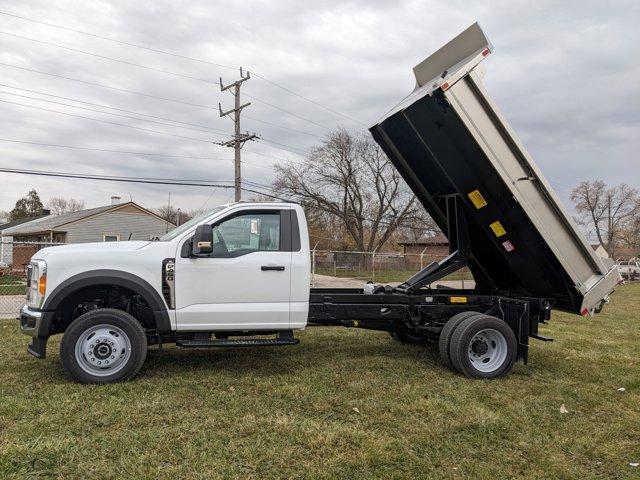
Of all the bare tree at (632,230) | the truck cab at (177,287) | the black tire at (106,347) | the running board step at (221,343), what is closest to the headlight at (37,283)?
the truck cab at (177,287)

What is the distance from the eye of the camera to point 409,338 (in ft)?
26.7

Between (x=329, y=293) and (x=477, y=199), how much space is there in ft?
7.43

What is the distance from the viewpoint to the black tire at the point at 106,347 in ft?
17.9

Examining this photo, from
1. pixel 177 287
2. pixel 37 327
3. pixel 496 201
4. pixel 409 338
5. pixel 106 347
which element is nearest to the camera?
pixel 37 327

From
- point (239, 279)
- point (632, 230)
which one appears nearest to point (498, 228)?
point (239, 279)

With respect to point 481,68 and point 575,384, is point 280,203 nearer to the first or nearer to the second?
point 481,68

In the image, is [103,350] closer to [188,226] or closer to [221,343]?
[221,343]

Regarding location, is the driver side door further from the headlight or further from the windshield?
the headlight

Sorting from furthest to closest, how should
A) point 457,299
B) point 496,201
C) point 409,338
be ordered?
point 409,338 < point 457,299 < point 496,201

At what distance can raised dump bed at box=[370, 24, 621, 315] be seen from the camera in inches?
226

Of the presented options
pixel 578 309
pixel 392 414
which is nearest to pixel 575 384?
pixel 578 309

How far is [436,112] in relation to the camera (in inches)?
234

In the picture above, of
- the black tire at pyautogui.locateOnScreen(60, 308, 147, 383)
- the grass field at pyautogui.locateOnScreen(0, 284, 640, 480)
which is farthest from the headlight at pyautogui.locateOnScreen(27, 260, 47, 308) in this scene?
the grass field at pyautogui.locateOnScreen(0, 284, 640, 480)

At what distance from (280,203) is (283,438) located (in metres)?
2.91
